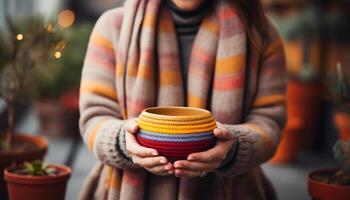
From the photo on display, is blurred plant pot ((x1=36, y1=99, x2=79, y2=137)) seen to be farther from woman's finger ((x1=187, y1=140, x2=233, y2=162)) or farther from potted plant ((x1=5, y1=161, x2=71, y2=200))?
woman's finger ((x1=187, y1=140, x2=233, y2=162))

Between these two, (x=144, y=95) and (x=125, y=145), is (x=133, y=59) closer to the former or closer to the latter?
(x=144, y=95)

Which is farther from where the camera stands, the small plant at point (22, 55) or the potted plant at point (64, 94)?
the potted plant at point (64, 94)

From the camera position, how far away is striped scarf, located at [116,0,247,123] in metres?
1.66

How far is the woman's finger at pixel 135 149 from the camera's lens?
4.61 feet

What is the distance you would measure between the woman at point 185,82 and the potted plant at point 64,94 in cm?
239

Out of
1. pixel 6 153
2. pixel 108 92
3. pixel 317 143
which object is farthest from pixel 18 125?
pixel 108 92

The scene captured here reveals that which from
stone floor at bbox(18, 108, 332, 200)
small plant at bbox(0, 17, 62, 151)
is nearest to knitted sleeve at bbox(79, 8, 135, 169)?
small plant at bbox(0, 17, 62, 151)

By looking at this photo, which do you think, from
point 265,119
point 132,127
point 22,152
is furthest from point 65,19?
point 132,127

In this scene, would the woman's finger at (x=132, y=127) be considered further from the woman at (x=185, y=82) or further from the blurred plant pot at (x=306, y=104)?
the blurred plant pot at (x=306, y=104)

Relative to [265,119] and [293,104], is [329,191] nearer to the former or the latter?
[265,119]

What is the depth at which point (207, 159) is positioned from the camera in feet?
4.64

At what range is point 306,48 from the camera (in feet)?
15.8

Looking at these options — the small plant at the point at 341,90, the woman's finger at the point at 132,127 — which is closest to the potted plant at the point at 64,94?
the small plant at the point at 341,90

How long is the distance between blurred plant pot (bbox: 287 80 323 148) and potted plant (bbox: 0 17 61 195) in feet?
7.25
